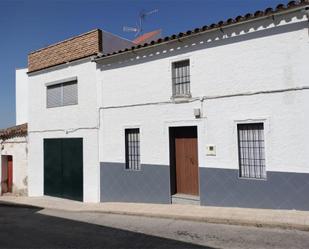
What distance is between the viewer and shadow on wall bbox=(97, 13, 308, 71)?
27.7ft

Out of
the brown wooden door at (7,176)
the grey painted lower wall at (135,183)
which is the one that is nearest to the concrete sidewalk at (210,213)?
the grey painted lower wall at (135,183)

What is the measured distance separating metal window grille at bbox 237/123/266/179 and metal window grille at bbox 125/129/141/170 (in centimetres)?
364

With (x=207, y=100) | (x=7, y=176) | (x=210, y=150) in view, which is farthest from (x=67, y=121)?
(x=210, y=150)

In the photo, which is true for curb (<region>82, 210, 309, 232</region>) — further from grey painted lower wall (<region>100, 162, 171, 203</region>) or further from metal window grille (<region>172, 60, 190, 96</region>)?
metal window grille (<region>172, 60, 190, 96</region>)

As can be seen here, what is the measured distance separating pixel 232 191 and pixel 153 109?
3583 millimetres

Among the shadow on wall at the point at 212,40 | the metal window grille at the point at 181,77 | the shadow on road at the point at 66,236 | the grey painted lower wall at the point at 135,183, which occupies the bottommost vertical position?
the shadow on road at the point at 66,236

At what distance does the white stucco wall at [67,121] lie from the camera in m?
12.6

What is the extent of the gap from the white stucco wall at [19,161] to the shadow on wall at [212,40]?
6.43 m

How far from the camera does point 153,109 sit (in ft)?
35.9

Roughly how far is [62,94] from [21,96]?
7933 mm

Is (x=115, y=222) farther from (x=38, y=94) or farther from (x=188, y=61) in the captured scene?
(x=38, y=94)

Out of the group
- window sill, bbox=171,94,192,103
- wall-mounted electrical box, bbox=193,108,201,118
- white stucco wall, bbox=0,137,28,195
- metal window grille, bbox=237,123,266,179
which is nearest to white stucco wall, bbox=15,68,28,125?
white stucco wall, bbox=0,137,28,195

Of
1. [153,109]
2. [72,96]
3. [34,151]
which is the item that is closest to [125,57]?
[153,109]

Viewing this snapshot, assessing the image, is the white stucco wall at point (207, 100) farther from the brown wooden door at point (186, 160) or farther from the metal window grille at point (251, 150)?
the brown wooden door at point (186, 160)
